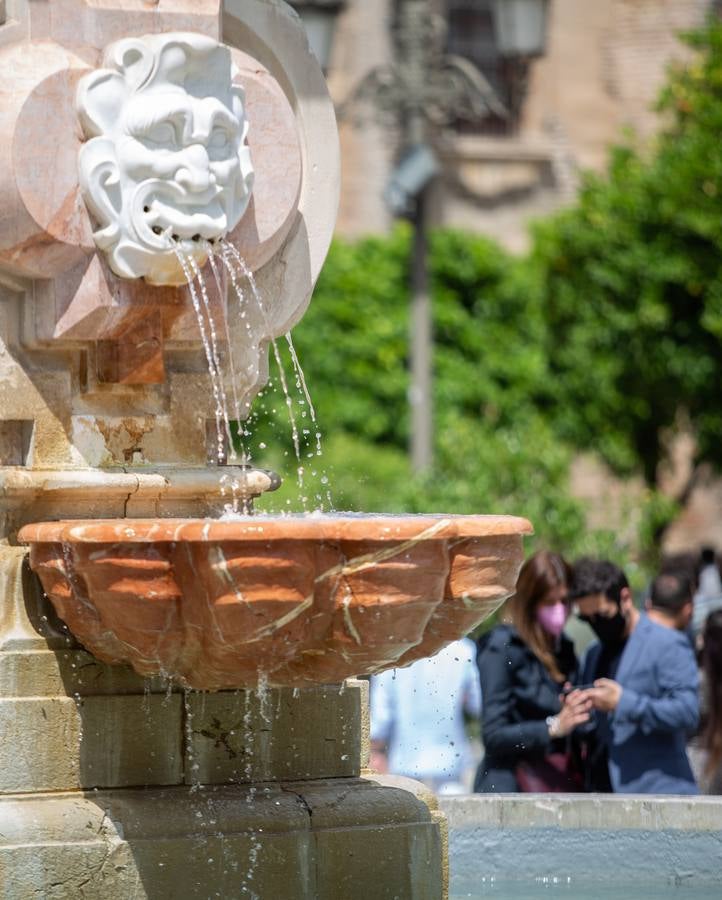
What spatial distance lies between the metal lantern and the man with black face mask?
717 cm

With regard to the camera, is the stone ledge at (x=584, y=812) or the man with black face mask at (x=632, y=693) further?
the man with black face mask at (x=632, y=693)

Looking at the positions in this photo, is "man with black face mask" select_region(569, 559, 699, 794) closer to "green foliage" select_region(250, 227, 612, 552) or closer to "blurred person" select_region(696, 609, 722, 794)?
"blurred person" select_region(696, 609, 722, 794)

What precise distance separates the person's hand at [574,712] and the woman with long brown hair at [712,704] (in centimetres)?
66

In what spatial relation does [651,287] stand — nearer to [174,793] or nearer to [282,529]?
[174,793]

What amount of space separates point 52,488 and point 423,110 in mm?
9069

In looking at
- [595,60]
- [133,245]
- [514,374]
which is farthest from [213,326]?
[595,60]

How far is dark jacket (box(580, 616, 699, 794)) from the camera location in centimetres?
759

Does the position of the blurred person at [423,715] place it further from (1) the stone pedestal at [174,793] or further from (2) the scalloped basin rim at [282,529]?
(2) the scalloped basin rim at [282,529]

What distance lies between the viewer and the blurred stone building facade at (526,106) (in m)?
27.2

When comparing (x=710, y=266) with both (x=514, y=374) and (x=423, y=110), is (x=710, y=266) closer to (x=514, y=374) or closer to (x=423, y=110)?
(x=514, y=374)

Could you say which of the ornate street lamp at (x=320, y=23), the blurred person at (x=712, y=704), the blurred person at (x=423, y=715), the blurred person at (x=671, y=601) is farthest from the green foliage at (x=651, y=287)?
the blurred person at (x=712, y=704)

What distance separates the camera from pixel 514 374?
24.5 metres

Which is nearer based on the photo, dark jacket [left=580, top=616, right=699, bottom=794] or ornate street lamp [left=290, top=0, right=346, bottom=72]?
dark jacket [left=580, top=616, right=699, bottom=794]

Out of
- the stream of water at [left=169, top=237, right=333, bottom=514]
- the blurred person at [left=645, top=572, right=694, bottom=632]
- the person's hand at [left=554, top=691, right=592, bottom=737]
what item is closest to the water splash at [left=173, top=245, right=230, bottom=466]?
the stream of water at [left=169, top=237, right=333, bottom=514]
